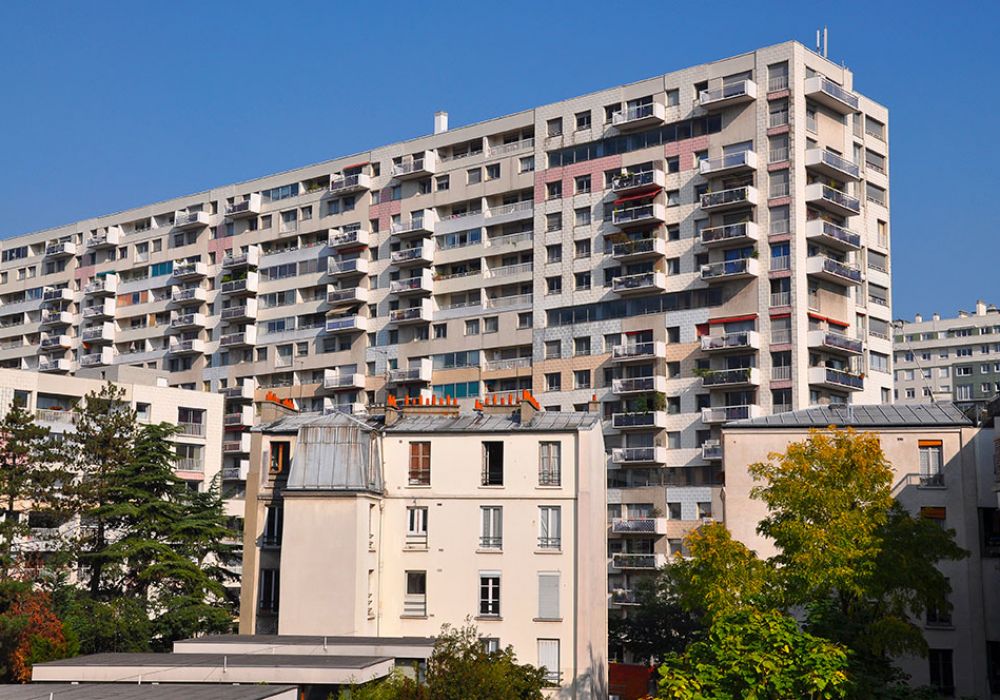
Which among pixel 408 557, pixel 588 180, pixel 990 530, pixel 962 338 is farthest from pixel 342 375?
pixel 962 338

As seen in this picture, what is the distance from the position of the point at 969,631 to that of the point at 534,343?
52037 millimetres

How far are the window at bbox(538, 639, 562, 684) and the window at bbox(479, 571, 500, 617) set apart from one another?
2.60 m

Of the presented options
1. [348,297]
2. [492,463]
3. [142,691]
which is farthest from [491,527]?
[348,297]

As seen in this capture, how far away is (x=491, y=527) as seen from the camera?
57688 mm

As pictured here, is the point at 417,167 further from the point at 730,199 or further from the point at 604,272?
the point at 730,199

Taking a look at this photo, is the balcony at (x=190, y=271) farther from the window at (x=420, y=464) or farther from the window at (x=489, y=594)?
the window at (x=489, y=594)

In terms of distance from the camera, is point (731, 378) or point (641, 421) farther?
point (641, 421)

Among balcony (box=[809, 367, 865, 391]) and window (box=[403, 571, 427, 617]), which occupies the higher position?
balcony (box=[809, 367, 865, 391])

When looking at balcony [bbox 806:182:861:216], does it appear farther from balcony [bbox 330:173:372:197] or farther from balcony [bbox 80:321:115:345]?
balcony [bbox 80:321:115:345]

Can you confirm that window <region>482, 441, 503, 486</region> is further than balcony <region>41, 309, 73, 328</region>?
No

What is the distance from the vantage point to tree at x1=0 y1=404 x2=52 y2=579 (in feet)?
201

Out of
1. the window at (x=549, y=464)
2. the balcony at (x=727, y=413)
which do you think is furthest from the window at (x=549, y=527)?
the balcony at (x=727, y=413)

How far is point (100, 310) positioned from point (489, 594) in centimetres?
8927

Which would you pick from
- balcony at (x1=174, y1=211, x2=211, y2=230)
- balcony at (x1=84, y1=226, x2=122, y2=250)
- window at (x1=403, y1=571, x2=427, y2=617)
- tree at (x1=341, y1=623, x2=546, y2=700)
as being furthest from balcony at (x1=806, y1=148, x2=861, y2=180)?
balcony at (x1=84, y1=226, x2=122, y2=250)
